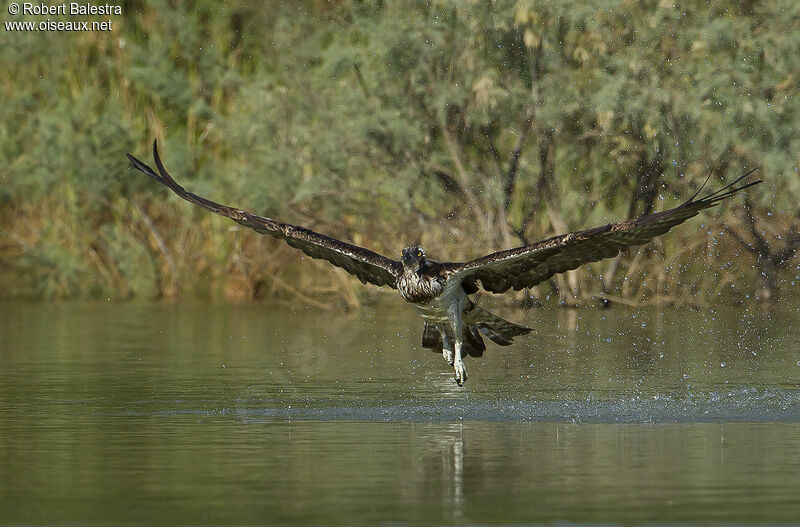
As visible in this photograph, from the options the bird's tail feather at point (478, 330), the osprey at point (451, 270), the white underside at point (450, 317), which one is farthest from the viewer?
the bird's tail feather at point (478, 330)

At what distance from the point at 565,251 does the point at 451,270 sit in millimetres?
1392

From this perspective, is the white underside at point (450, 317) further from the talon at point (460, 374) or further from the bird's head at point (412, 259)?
the bird's head at point (412, 259)

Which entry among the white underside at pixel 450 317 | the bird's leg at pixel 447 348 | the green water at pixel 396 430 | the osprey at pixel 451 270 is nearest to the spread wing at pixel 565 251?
the osprey at pixel 451 270

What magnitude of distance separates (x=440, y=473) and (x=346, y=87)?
23640mm

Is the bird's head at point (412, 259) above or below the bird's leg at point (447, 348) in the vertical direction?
above

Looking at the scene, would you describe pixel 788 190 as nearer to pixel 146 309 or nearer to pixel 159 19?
pixel 146 309

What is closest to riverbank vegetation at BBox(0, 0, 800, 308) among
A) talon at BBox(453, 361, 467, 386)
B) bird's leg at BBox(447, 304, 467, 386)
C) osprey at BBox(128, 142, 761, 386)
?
osprey at BBox(128, 142, 761, 386)

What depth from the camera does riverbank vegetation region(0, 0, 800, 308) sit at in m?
33.1

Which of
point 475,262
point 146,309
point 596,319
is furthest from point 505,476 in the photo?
point 146,309

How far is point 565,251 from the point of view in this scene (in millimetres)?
15750

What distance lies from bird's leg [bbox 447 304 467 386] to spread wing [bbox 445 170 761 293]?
333 mm

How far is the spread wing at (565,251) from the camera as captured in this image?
47.6ft

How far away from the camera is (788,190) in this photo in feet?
108

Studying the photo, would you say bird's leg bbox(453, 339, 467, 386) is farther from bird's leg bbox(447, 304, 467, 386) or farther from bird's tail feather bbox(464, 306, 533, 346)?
bird's tail feather bbox(464, 306, 533, 346)
